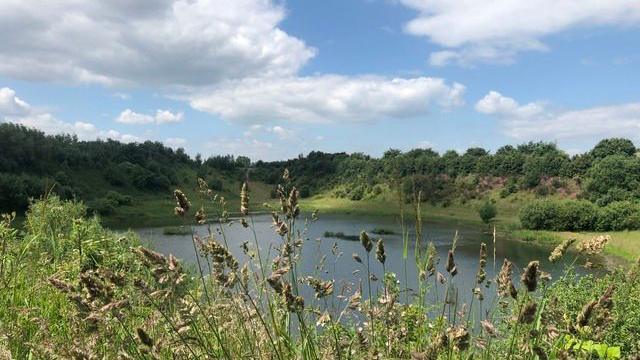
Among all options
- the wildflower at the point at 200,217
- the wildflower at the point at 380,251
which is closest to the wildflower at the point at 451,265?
the wildflower at the point at 380,251

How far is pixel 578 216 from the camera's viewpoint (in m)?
110

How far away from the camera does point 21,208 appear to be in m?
110

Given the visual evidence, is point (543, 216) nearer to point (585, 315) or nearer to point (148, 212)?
point (148, 212)

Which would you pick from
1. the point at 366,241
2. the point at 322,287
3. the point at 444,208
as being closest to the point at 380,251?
the point at 366,241

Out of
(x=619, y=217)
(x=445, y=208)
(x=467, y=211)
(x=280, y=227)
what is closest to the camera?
(x=280, y=227)

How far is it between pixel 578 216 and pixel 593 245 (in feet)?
390

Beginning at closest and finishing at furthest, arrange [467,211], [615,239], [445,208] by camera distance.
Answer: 1. [615,239]
2. [467,211]
3. [445,208]

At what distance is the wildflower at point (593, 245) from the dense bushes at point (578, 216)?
113562 mm

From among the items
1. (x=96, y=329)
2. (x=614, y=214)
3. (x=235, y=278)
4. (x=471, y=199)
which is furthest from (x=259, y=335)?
(x=471, y=199)

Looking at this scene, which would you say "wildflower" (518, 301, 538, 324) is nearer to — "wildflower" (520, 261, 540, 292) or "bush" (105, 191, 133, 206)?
"wildflower" (520, 261, 540, 292)

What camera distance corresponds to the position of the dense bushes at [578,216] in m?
105

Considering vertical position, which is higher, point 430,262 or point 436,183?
point 436,183

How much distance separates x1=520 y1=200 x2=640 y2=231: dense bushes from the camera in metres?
105

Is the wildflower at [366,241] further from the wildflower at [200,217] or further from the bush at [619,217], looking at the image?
the bush at [619,217]
